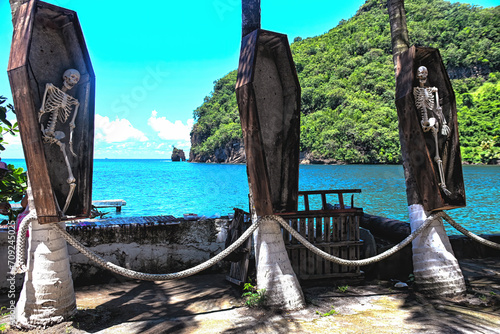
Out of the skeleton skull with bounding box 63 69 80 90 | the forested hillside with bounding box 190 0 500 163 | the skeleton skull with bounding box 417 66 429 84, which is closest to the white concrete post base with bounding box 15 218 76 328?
the skeleton skull with bounding box 63 69 80 90

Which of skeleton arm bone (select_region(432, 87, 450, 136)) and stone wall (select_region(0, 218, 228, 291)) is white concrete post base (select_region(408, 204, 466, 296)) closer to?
skeleton arm bone (select_region(432, 87, 450, 136))

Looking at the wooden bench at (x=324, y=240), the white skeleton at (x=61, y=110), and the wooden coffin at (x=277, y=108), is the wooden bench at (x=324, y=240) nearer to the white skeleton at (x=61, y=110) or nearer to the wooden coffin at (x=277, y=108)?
the wooden coffin at (x=277, y=108)

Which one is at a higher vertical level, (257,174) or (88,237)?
(257,174)

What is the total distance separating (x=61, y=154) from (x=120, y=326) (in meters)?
2.26

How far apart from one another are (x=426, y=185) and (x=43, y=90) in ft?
17.7

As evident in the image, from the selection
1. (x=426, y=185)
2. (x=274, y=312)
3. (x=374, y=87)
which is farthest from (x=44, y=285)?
(x=374, y=87)

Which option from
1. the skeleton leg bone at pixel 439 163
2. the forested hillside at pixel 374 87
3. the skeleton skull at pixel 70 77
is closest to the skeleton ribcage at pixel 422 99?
the skeleton leg bone at pixel 439 163

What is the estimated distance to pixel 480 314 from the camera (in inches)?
183

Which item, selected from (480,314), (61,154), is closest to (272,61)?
(61,154)

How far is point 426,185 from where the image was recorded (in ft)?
17.7

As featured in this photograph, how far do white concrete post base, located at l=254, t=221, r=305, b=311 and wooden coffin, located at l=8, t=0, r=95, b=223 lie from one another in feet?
7.78

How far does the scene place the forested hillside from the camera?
76.8 meters

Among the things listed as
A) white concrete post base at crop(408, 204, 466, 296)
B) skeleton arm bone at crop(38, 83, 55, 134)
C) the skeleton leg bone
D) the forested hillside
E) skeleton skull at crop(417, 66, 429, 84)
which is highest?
the forested hillside

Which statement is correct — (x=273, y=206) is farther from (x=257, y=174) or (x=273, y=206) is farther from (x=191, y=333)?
(x=191, y=333)
